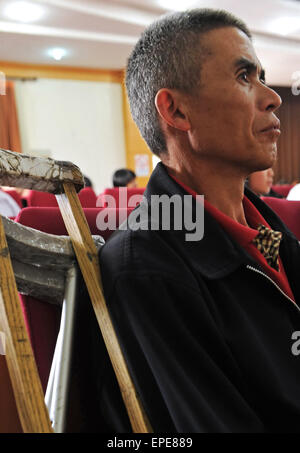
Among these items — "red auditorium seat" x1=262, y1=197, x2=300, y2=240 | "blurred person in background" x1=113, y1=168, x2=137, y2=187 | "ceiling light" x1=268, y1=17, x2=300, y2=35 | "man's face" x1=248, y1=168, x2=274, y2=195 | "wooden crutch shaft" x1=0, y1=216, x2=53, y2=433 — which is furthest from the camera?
"ceiling light" x1=268, y1=17, x2=300, y2=35

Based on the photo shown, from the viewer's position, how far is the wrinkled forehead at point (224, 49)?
0.88m

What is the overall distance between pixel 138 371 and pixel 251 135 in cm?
48

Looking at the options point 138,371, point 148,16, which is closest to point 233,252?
point 138,371

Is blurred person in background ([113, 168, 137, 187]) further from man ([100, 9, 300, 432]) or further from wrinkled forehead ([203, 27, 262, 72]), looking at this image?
wrinkled forehead ([203, 27, 262, 72])

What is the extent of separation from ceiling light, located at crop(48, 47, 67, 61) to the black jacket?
656 cm

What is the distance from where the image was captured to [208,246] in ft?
2.72

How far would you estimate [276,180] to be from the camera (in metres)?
10.7

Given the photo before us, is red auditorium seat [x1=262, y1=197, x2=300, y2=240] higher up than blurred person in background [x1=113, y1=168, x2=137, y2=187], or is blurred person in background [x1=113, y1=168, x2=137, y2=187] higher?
blurred person in background [x1=113, y1=168, x2=137, y2=187]

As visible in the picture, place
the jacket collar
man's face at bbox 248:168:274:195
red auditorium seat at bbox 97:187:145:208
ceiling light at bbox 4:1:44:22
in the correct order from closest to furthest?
the jacket collar, red auditorium seat at bbox 97:187:145:208, man's face at bbox 248:168:274:195, ceiling light at bbox 4:1:44:22

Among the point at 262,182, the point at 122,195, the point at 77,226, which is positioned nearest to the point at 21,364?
the point at 77,226

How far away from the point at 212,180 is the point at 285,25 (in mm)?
6833

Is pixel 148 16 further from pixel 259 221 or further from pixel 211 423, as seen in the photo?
pixel 211 423

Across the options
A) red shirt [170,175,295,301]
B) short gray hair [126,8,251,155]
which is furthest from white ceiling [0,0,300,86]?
red shirt [170,175,295,301]

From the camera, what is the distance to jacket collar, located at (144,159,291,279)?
792 mm
